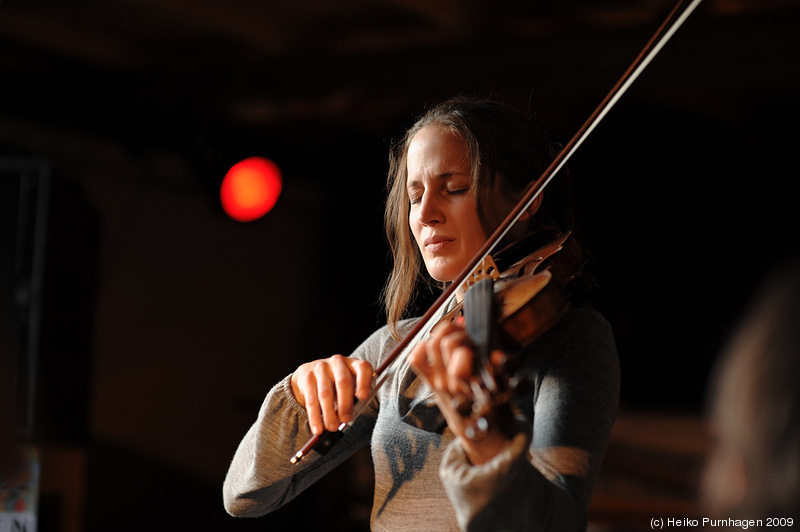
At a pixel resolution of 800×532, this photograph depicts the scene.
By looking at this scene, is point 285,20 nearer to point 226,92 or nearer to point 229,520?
point 226,92

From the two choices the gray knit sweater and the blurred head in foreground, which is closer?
the blurred head in foreground

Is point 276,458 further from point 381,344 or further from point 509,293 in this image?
point 509,293

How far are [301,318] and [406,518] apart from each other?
3.38 metres

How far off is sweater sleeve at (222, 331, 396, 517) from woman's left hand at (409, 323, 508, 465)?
0.35m

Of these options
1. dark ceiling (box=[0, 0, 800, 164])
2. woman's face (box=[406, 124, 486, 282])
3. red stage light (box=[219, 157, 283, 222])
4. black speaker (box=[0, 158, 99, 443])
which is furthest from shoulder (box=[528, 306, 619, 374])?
black speaker (box=[0, 158, 99, 443])

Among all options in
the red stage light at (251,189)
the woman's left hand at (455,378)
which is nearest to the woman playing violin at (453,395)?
the woman's left hand at (455,378)

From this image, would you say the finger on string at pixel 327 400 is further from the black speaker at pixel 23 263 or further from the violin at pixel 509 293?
the black speaker at pixel 23 263

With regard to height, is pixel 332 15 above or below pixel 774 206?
above

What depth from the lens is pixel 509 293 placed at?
97 centimetres

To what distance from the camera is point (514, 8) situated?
2957 mm

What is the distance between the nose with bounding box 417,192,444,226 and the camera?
1192mm

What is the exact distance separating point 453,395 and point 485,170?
0.46m

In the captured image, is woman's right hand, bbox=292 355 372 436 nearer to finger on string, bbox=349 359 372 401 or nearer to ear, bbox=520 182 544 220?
finger on string, bbox=349 359 372 401

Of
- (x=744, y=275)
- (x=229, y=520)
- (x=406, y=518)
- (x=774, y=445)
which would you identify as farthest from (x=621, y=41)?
(x=229, y=520)
